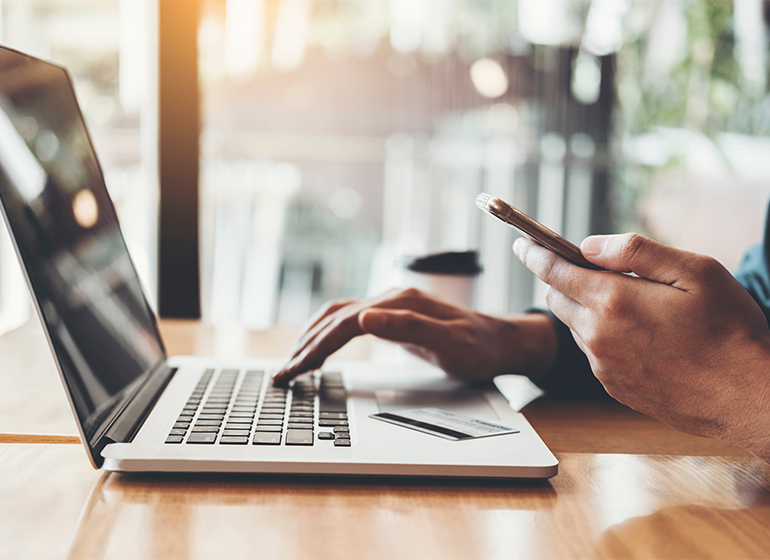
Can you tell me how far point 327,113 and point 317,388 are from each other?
2.44 meters

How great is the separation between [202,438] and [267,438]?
0.05 meters

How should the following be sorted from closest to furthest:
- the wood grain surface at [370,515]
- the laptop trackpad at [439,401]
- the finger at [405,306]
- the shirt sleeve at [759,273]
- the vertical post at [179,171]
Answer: the wood grain surface at [370,515] < the laptop trackpad at [439,401] < the finger at [405,306] < the shirt sleeve at [759,273] < the vertical post at [179,171]

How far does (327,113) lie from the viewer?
9.56 ft

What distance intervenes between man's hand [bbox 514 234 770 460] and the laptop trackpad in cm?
13

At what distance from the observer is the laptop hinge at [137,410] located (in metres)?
0.45

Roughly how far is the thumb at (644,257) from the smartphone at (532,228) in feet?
0.07

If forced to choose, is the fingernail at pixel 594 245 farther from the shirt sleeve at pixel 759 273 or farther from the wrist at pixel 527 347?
the shirt sleeve at pixel 759 273

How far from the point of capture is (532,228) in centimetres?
45

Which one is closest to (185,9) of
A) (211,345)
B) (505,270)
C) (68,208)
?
(211,345)

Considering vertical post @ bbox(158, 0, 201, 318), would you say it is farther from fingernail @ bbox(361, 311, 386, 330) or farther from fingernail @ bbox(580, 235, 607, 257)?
fingernail @ bbox(580, 235, 607, 257)

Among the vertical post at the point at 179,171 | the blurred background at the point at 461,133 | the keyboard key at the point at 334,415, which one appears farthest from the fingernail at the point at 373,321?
the blurred background at the point at 461,133

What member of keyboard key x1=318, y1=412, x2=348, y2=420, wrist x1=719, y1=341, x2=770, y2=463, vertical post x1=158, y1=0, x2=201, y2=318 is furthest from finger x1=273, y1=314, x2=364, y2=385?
vertical post x1=158, y1=0, x2=201, y2=318

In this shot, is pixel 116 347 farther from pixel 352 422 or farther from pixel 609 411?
pixel 609 411

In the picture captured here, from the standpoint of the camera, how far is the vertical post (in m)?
1.20
